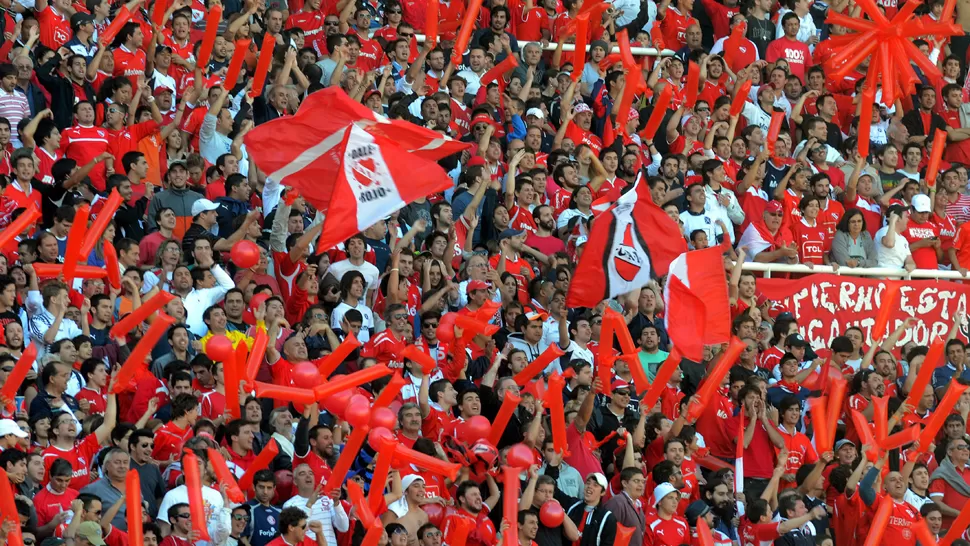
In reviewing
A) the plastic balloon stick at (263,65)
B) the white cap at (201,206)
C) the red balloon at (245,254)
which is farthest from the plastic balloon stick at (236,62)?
the red balloon at (245,254)

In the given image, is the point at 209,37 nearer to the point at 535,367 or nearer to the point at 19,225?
the point at 19,225

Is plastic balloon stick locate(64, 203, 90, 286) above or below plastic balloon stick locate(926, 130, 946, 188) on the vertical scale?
above

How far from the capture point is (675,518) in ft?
41.6

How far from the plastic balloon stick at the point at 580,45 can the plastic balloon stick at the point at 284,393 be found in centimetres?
549

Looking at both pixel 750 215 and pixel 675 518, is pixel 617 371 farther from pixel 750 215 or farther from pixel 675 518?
pixel 750 215

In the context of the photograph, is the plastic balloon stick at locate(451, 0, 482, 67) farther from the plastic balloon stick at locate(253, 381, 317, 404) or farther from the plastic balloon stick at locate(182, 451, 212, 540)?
the plastic balloon stick at locate(182, 451, 212, 540)

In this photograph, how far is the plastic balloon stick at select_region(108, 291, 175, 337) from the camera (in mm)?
11680

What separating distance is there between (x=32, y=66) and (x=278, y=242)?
218 cm

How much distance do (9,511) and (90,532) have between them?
0.55 meters

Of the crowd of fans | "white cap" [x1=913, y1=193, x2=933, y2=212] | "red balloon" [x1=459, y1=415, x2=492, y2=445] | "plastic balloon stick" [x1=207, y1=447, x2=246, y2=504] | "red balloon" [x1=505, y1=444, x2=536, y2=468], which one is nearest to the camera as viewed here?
"plastic balloon stick" [x1=207, y1=447, x2=246, y2=504]

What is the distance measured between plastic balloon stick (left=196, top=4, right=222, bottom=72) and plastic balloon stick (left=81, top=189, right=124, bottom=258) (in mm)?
2303

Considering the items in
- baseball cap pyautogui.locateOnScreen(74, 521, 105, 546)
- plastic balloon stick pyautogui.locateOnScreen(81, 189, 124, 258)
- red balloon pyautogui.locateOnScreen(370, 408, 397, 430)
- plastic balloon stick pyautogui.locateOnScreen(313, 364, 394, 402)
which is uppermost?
plastic balloon stick pyautogui.locateOnScreen(81, 189, 124, 258)

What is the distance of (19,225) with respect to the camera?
12.0 m

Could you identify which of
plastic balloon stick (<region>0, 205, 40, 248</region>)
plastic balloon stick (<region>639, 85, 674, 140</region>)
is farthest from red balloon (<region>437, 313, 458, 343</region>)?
plastic balloon stick (<region>639, 85, 674, 140</region>)
